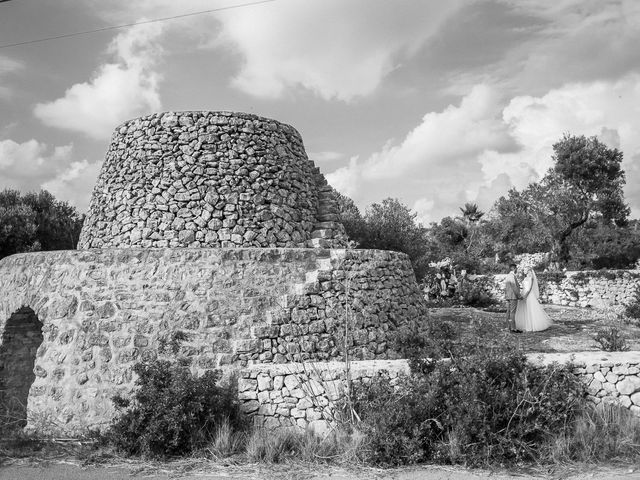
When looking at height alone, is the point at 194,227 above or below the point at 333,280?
above

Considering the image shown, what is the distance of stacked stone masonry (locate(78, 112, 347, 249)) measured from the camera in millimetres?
10273

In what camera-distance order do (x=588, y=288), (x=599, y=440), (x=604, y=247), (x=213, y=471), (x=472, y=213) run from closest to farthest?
(x=599, y=440), (x=213, y=471), (x=588, y=288), (x=604, y=247), (x=472, y=213)

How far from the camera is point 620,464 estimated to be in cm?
543

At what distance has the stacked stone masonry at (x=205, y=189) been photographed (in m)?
10.3

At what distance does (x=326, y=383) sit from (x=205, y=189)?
5.39 metres

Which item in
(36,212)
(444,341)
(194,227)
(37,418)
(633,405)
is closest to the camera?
(633,405)

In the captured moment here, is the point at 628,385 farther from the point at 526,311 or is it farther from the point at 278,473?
the point at 526,311

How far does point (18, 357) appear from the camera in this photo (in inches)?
359

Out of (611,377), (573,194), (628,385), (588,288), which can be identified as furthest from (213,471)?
(573,194)

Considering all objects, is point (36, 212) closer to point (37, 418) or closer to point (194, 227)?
point (194, 227)

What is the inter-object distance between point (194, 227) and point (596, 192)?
25.4 metres

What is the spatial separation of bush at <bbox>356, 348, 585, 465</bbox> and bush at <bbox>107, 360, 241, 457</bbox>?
1797 millimetres

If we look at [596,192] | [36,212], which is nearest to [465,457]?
[36,212]

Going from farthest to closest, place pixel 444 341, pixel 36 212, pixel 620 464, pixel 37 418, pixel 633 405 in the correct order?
pixel 36 212 < pixel 37 418 < pixel 444 341 < pixel 633 405 < pixel 620 464
